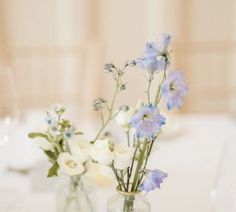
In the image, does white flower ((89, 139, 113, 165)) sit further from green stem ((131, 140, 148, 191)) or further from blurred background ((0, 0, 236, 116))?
blurred background ((0, 0, 236, 116))

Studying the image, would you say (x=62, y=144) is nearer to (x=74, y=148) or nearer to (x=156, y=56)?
(x=74, y=148)

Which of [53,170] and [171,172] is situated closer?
[53,170]

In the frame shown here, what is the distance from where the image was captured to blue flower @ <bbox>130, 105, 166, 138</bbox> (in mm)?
596

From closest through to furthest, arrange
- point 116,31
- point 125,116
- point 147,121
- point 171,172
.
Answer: point 147,121 → point 125,116 → point 171,172 → point 116,31

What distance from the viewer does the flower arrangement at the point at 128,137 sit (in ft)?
1.99

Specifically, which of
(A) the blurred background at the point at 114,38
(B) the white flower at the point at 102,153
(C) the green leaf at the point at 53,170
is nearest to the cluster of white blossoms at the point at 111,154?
(B) the white flower at the point at 102,153

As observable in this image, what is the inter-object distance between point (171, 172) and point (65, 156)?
0.48m

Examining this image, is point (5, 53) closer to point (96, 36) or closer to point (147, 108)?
point (96, 36)

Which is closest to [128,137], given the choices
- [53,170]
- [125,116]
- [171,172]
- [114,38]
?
[125,116]

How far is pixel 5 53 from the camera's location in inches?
77.8

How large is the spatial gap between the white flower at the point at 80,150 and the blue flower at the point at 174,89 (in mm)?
171

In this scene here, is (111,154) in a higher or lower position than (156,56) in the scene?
lower

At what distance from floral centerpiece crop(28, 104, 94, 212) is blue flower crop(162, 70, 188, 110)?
0.17 metres

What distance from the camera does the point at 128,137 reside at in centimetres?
68
